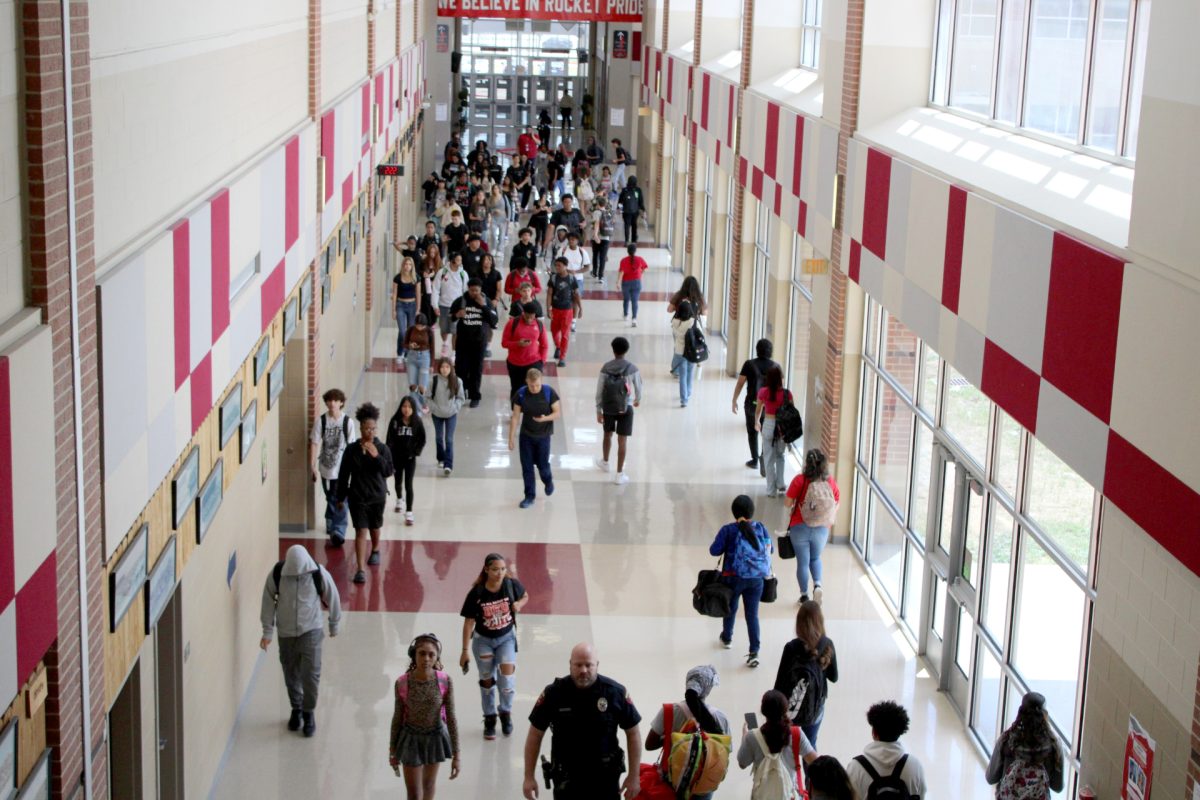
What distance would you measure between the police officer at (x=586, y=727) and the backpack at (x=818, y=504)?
4.38 m

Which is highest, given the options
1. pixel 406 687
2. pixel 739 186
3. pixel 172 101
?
pixel 172 101

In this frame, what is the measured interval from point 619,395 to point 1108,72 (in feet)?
23.8

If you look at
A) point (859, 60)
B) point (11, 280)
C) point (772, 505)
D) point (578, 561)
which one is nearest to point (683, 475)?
point (772, 505)

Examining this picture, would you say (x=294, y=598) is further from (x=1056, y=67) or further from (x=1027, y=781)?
(x=1056, y=67)

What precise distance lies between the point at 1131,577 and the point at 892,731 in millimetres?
1380

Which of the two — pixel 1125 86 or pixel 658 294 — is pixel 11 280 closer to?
pixel 1125 86

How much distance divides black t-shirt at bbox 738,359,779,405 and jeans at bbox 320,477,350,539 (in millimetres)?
4456

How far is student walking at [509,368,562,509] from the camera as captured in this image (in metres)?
13.8

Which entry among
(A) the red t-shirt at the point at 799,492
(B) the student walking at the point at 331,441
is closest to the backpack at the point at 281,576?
(B) the student walking at the point at 331,441

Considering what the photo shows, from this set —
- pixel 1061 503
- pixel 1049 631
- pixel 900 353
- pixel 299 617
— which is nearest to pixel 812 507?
pixel 900 353

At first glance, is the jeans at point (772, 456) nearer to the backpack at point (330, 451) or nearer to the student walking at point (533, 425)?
the student walking at point (533, 425)

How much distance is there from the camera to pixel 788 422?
44.4 ft

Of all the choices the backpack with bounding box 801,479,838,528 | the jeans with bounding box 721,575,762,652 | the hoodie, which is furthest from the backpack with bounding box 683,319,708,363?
the hoodie

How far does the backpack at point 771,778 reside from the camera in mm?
7199
